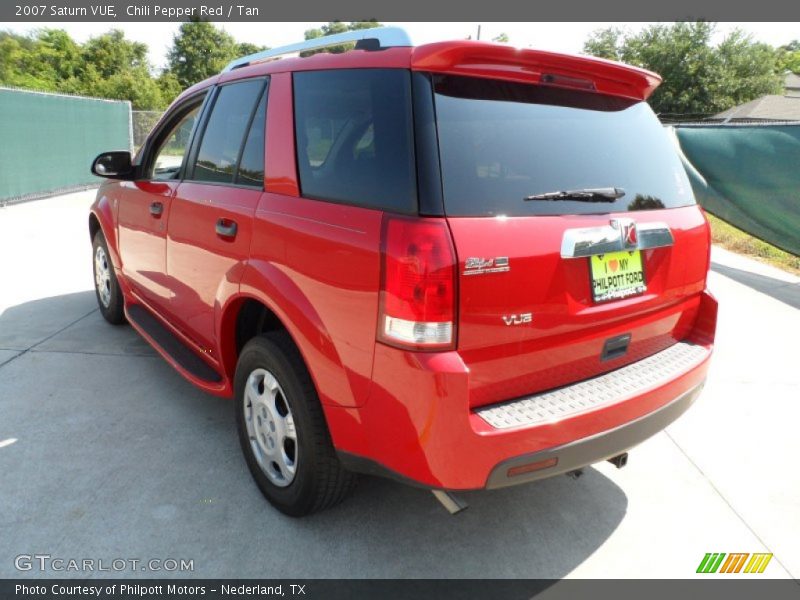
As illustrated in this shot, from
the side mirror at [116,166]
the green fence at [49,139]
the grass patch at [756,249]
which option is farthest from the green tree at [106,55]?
the side mirror at [116,166]

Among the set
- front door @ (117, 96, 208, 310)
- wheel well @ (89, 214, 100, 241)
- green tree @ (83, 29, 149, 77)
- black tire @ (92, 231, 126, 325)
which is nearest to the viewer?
front door @ (117, 96, 208, 310)

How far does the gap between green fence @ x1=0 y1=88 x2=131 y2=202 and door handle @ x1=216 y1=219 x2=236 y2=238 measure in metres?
11.4

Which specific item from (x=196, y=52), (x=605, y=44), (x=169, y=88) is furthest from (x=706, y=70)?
A: (x=196, y=52)

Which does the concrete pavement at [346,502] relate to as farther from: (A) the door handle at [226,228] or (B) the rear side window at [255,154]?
(B) the rear side window at [255,154]

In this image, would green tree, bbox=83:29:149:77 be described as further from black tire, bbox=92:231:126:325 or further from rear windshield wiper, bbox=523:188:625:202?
rear windshield wiper, bbox=523:188:625:202

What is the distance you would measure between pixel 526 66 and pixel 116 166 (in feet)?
9.99

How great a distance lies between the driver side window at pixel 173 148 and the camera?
3625 millimetres

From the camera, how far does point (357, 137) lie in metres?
2.26

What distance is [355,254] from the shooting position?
2.07m

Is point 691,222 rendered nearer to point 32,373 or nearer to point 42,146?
point 32,373

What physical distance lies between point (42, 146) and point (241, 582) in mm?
13743

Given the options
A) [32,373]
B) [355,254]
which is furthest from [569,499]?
[32,373]

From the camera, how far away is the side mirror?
407 cm

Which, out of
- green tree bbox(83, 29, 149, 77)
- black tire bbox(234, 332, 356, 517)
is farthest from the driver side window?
green tree bbox(83, 29, 149, 77)
